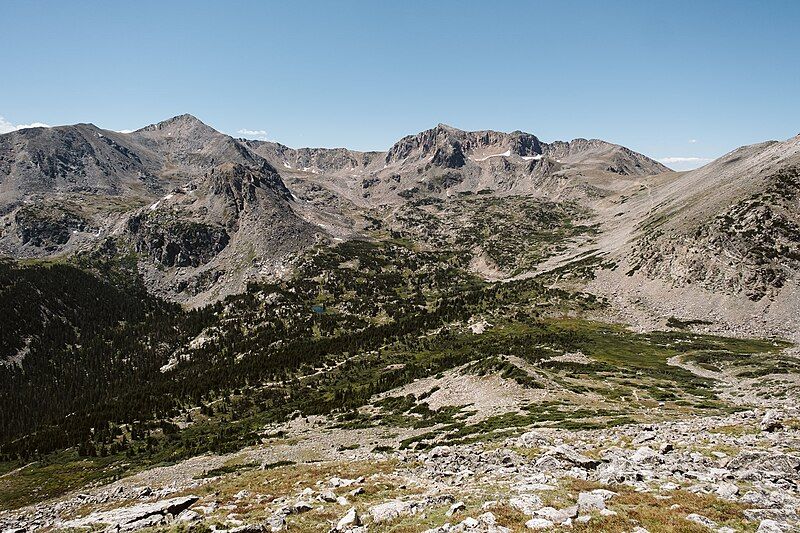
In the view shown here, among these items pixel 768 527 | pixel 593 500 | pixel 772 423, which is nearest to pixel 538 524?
pixel 593 500

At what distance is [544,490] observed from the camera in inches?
890

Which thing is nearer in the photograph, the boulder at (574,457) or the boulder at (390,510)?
the boulder at (390,510)

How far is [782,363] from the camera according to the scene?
84.5 meters

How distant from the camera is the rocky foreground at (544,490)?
1784 cm

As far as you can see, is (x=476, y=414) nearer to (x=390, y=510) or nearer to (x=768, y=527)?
(x=390, y=510)

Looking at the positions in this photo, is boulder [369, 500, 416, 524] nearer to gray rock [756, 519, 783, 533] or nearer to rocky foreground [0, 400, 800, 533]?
rocky foreground [0, 400, 800, 533]

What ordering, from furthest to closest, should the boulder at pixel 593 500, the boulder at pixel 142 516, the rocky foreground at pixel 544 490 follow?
the boulder at pixel 142 516, the boulder at pixel 593 500, the rocky foreground at pixel 544 490

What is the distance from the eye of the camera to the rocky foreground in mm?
17844

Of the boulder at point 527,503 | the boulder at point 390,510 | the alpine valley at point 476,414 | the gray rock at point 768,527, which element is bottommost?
the alpine valley at point 476,414

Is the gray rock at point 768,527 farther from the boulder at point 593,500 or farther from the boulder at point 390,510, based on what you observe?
the boulder at point 390,510

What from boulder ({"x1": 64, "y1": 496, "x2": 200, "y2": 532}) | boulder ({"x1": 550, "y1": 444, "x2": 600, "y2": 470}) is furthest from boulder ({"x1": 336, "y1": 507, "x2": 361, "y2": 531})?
boulder ({"x1": 550, "y1": 444, "x2": 600, "y2": 470})

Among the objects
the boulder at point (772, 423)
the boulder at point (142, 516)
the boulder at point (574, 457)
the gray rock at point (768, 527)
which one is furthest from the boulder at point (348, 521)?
the boulder at point (772, 423)

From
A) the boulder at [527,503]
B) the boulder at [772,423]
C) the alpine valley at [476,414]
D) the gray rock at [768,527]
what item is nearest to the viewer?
the gray rock at [768,527]

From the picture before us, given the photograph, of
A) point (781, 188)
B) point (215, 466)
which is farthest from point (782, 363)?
point (781, 188)
